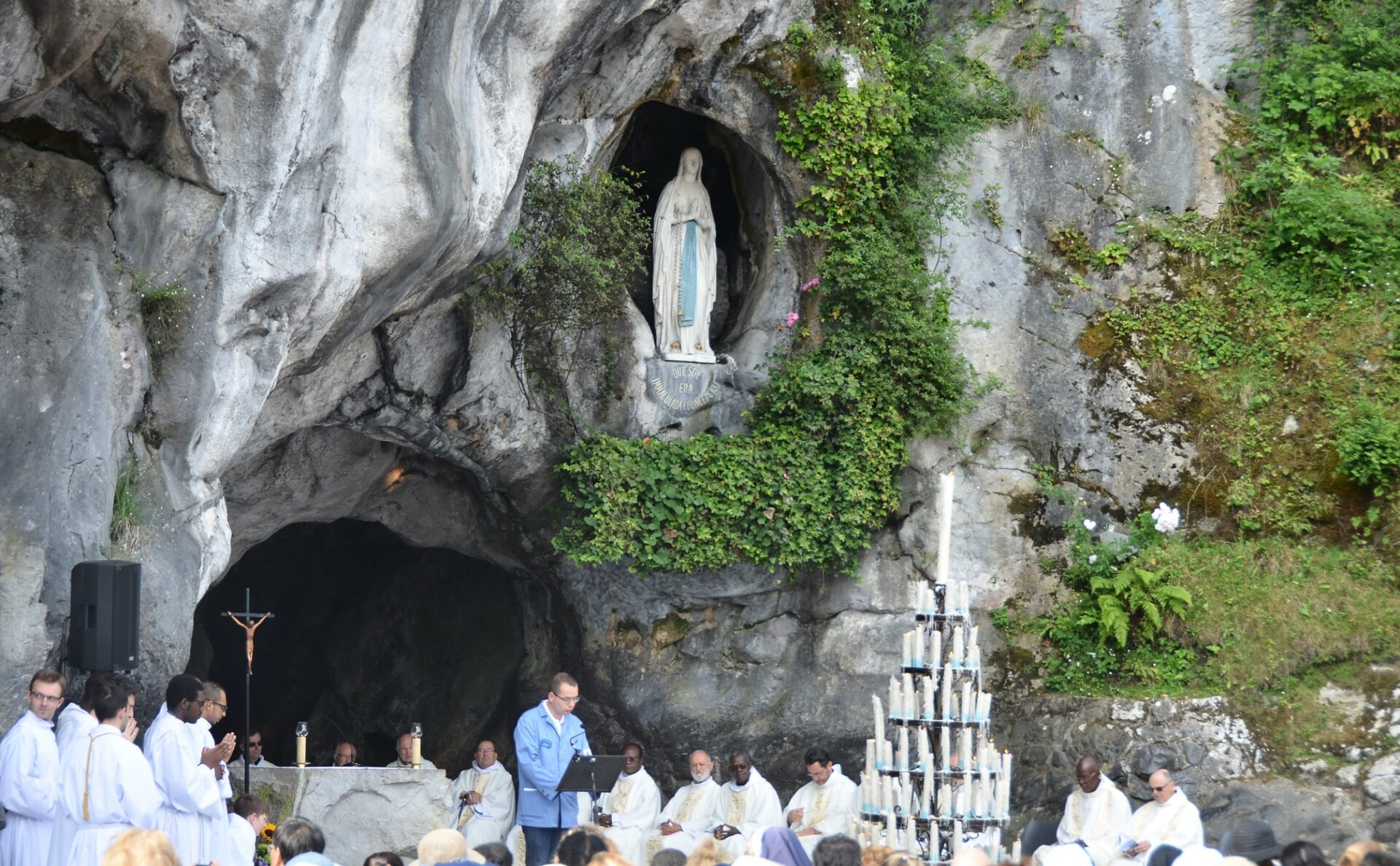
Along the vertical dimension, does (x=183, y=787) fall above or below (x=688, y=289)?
below

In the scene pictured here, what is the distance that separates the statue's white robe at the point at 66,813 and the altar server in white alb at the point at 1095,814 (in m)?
6.16

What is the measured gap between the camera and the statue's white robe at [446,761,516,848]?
13453mm

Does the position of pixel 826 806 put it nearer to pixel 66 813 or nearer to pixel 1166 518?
pixel 1166 518

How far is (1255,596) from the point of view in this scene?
510 inches

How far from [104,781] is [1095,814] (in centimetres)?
648

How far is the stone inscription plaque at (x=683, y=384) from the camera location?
1402cm

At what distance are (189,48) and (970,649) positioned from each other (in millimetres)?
5447

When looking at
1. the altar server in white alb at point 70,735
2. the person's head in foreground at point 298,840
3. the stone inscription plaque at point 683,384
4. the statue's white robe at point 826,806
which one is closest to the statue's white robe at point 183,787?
the altar server in white alb at point 70,735

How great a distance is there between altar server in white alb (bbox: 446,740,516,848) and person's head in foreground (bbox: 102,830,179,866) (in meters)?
8.38

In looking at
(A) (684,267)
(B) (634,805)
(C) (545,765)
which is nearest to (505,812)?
(B) (634,805)

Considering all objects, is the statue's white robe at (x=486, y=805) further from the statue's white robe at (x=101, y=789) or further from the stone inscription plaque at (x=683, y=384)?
the statue's white robe at (x=101, y=789)

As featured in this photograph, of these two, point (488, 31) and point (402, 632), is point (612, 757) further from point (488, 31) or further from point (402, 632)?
point (402, 632)

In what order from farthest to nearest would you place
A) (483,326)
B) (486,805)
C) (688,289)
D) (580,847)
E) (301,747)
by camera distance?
1. (688,289)
2. (486,805)
3. (483,326)
4. (301,747)
5. (580,847)

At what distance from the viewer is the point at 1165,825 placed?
10383 millimetres
